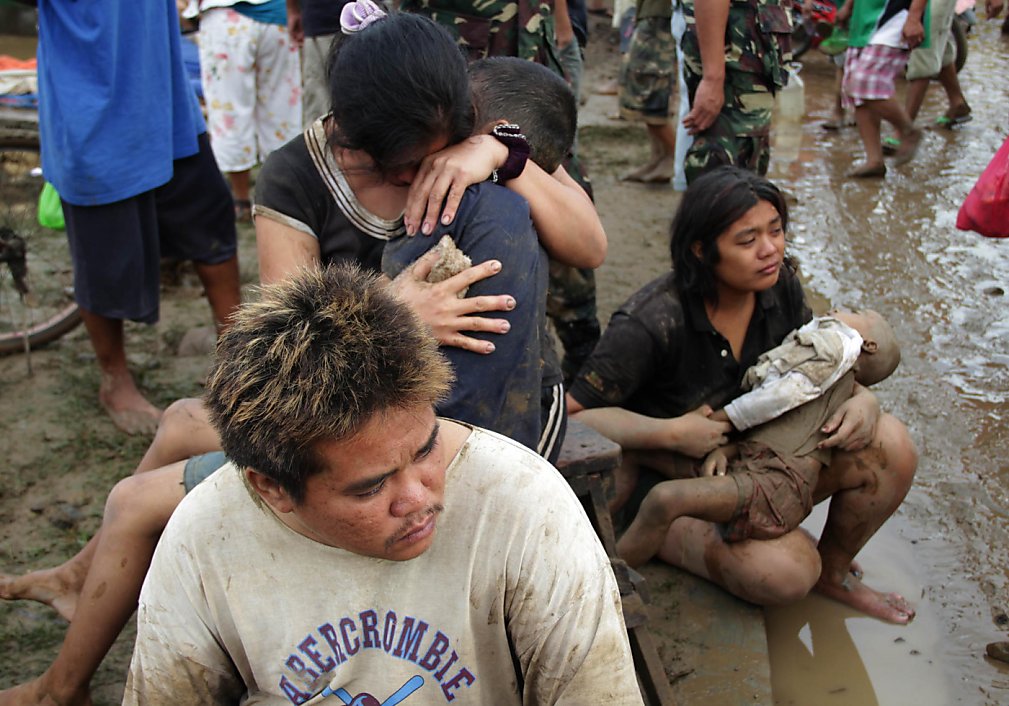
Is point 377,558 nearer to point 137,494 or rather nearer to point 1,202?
point 137,494

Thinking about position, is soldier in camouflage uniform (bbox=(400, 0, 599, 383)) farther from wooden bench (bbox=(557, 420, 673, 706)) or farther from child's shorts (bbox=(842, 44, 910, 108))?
child's shorts (bbox=(842, 44, 910, 108))

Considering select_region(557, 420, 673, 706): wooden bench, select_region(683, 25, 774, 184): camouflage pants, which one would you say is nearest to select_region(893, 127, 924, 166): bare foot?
select_region(683, 25, 774, 184): camouflage pants

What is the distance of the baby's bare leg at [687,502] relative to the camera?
8.25 feet

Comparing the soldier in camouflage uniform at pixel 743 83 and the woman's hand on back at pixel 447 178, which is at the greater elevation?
the woman's hand on back at pixel 447 178

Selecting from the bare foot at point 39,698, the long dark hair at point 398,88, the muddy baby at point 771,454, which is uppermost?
the long dark hair at point 398,88

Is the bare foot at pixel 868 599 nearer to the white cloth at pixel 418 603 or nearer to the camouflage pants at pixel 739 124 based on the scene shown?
the white cloth at pixel 418 603

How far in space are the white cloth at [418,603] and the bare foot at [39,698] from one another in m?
0.67

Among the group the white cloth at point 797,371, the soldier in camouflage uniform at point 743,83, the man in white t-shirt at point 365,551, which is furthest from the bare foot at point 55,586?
the soldier in camouflage uniform at point 743,83

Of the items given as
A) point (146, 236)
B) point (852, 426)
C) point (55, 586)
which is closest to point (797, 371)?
point (852, 426)

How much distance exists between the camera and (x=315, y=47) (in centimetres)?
444

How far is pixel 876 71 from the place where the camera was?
253 inches

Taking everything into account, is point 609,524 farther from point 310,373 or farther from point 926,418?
point 926,418

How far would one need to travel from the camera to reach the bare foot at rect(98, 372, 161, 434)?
357 cm

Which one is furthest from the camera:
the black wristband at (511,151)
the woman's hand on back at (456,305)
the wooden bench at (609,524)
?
the wooden bench at (609,524)
